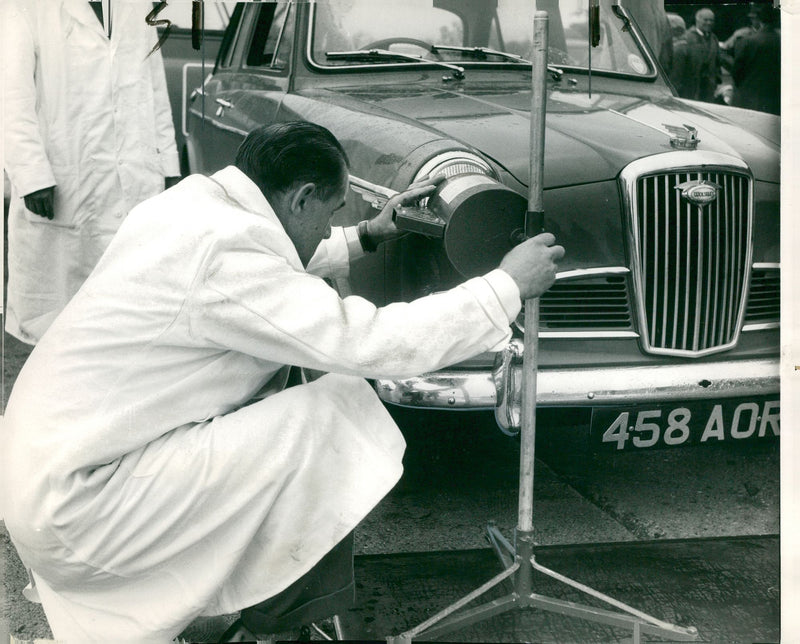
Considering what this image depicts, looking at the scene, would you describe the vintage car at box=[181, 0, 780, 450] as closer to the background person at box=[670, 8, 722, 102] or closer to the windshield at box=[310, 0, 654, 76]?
the windshield at box=[310, 0, 654, 76]

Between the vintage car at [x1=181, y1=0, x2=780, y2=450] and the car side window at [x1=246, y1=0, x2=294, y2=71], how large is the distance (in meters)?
0.21

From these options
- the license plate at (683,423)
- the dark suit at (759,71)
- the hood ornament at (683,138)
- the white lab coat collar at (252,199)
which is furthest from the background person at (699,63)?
the white lab coat collar at (252,199)

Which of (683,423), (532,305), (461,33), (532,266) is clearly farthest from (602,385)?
(461,33)

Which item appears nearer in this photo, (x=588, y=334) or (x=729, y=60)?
(x=588, y=334)

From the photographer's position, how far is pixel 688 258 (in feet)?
8.86

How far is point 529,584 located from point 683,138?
1335mm

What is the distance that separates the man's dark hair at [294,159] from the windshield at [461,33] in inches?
32.8

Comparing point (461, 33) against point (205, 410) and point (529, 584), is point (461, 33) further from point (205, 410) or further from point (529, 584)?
point (529, 584)

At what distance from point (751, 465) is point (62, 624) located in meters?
2.36

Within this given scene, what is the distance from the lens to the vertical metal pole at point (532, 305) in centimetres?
216

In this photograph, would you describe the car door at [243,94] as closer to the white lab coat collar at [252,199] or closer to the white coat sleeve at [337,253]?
the white coat sleeve at [337,253]

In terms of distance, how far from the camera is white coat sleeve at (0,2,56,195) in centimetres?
Result: 253

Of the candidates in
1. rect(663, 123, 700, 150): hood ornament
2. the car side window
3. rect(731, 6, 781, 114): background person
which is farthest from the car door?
rect(731, 6, 781, 114): background person
